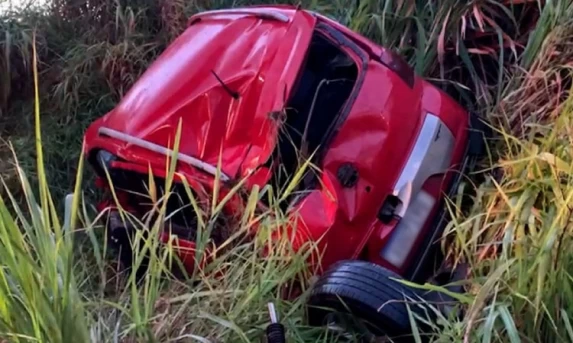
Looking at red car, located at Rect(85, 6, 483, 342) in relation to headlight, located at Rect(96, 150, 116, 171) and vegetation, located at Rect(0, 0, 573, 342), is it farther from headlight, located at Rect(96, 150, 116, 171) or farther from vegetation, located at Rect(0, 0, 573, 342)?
vegetation, located at Rect(0, 0, 573, 342)

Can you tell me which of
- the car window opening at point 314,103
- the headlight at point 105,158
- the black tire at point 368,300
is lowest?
the black tire at point 368,300

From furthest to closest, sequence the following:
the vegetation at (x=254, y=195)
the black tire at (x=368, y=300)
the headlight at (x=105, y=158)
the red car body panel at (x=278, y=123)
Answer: the headlight at (x=105, y=158) < the red car body panel at (x=278, y=123) < the black tire at (x=368, y=300) < the vegetation at (x=254, y=195)

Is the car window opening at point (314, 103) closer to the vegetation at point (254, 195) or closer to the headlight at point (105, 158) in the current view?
the vegetation at point (254, 195)

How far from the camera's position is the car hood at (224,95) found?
2773mm

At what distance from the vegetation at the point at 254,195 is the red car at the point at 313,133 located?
146 mm

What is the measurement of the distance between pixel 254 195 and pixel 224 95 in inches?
21.9

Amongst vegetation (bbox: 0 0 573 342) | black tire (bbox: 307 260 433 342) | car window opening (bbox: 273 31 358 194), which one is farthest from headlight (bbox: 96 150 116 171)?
black tire (bbox: 307 260 433 342)

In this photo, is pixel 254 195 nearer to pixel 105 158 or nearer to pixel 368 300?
pixel 368 300

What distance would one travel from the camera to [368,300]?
7.33 feet

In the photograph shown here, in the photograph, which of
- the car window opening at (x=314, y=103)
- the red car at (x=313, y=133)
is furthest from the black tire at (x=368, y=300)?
the car window opening at (x=314, y=103)

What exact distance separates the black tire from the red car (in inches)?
10.4

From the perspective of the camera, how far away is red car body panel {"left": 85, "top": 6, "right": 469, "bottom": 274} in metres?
2.69

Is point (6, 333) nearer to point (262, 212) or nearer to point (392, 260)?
point (262, 212)

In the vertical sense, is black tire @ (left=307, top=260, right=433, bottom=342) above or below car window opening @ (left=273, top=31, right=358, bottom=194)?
below
